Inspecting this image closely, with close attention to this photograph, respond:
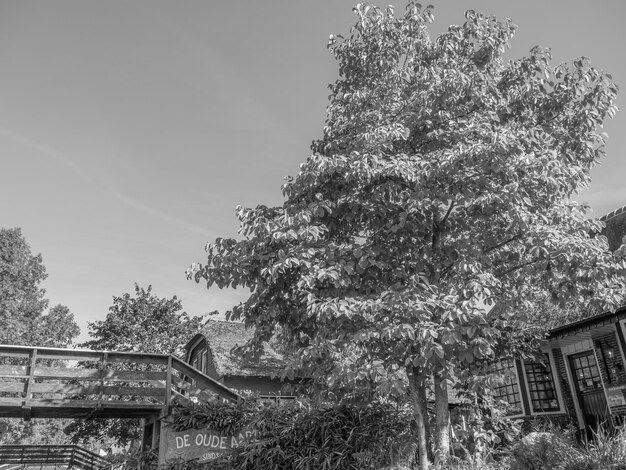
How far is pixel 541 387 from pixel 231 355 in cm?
1214

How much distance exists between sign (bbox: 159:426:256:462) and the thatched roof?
21.1ft

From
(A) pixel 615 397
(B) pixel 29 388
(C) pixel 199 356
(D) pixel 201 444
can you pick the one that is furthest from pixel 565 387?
(C) pixel 199 356

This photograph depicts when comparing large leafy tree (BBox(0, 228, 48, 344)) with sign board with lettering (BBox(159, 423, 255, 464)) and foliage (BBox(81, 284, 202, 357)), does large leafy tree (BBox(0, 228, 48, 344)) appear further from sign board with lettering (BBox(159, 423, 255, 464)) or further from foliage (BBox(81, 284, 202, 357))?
sign board with lettering (BBox(159, 423, 255, 464))

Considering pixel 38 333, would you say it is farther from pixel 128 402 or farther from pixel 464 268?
pixel 464 268

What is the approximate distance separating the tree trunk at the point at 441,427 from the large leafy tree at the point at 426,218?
0.11 ft

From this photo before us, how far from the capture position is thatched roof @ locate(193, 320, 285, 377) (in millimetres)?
22312

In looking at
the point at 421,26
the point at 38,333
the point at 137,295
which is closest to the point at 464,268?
the point at 421,26

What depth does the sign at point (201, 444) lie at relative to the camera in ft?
43.3

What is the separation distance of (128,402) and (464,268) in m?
9.67

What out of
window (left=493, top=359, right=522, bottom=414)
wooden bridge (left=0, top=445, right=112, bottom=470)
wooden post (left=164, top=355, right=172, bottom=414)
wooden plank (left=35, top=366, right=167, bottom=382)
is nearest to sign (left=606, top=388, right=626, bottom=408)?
window (left=493, top=359, right=522, bottom=414)

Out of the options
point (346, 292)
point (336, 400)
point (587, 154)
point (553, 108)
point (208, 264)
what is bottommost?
point (336, 400)

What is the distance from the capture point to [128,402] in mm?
13805

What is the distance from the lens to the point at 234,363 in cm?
2308

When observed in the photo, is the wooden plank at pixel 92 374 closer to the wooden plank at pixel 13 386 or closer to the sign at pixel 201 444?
the wooden plank at pixel 13 386
